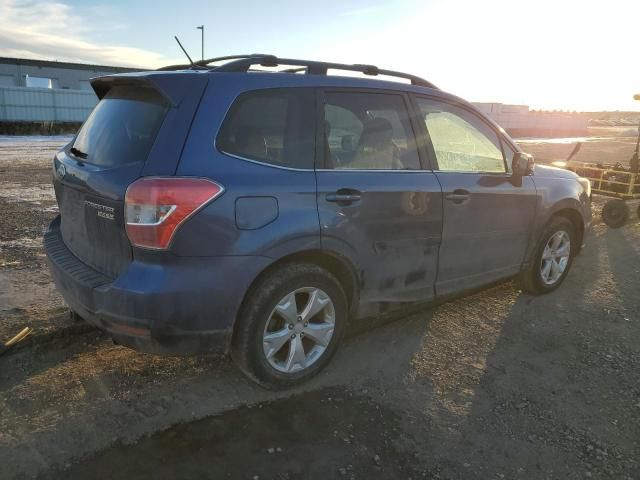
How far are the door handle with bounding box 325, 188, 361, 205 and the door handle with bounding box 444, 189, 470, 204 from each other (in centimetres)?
84

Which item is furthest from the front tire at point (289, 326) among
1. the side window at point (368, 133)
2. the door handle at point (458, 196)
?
the door handle at point (458, 196)

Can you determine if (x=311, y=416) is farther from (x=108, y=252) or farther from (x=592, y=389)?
(x=592, y=389)

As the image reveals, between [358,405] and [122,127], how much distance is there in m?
2.13

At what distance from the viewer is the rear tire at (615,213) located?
7.68 meters

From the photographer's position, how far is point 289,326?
311 cm

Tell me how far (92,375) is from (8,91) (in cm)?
2909

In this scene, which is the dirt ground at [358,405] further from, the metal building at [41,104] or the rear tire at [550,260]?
the metal building at [41,104]

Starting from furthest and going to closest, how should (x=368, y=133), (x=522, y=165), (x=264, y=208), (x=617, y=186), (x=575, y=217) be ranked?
(x=617, y=186) → (x=575, y=217) → (x=522, y=165) → (x=368, y=133) → (x=264, y=208)

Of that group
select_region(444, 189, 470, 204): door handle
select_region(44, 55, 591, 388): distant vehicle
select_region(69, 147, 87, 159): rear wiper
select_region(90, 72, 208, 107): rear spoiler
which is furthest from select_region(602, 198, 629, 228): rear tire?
select_region(69, 147, 87, 159): rear wiper

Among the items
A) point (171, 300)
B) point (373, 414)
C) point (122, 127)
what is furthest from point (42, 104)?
point (373, 414)

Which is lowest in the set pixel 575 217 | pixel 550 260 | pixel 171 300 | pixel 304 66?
pixel 550 260

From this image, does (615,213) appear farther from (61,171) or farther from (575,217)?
(61,171)

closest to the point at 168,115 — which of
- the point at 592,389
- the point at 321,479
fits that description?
the point at 321,479

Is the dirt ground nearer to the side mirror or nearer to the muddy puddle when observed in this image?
the muddy puddle
